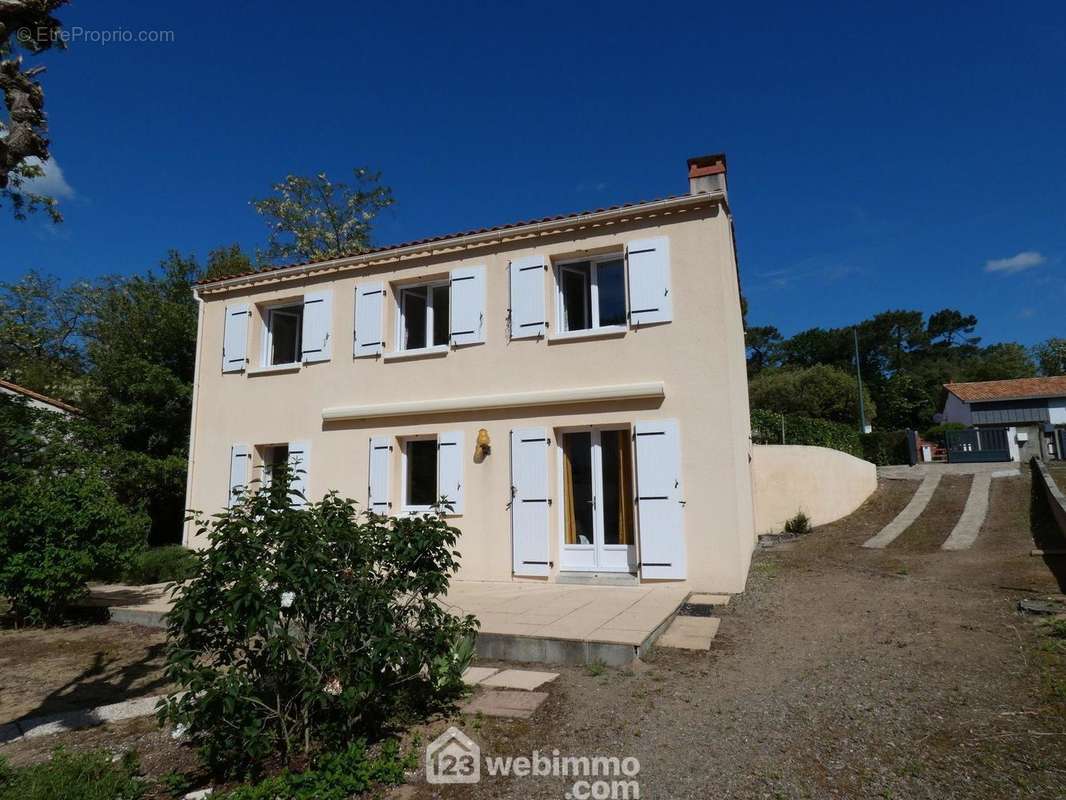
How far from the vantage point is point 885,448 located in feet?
84.8

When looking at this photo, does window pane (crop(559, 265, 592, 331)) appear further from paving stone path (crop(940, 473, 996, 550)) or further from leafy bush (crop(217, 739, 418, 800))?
paving stone path (crop(940, 473, 996, 550))

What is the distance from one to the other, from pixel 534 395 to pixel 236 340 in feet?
18.9

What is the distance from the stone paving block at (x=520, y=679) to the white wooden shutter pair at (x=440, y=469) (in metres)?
3.90

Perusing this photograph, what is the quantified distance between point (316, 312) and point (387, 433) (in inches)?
101

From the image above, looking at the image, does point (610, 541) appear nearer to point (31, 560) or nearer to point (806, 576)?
point (806, 576)

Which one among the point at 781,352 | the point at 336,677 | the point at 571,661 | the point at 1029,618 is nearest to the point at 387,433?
the point at 571,661

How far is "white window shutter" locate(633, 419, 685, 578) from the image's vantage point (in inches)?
305

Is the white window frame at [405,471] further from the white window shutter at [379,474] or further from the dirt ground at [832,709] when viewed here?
the dirt ground at [832,709]

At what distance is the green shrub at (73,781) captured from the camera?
9.38 feet

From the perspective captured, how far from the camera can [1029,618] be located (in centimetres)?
601

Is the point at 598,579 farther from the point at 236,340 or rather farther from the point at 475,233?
the point at 236,340

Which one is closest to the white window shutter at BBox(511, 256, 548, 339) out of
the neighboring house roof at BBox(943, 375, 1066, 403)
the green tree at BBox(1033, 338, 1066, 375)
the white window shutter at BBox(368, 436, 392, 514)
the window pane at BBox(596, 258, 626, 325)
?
the window pane at BBox(596, 258, 626, 325)

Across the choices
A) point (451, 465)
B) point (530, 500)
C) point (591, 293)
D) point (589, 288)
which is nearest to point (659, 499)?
point (530, 500)

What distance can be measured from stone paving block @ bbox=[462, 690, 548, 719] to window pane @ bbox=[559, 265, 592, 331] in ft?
18.3
